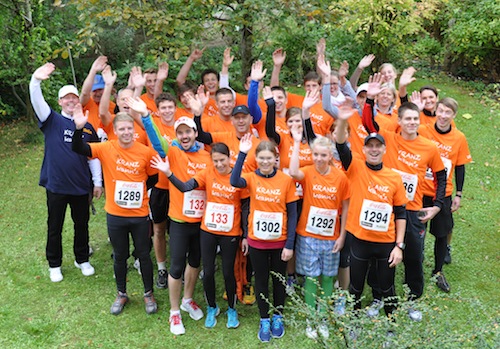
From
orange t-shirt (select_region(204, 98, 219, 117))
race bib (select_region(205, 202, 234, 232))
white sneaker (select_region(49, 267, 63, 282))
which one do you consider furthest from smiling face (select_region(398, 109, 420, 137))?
white sneaker (select_region(49, 267, 63, 282))

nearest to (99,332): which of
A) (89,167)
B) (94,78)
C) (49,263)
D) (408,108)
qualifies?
(49,263)

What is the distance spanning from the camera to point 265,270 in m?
4.24

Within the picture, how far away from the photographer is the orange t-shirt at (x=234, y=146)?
4527 mm

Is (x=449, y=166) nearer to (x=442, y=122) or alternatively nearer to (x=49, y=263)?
(x=442, y=122)

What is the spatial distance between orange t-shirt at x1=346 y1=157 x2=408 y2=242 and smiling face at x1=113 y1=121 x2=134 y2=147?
2.14m

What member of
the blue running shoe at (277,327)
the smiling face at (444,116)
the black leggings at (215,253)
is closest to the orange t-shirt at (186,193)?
the black leggings at (215,253)

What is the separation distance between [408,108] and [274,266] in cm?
193

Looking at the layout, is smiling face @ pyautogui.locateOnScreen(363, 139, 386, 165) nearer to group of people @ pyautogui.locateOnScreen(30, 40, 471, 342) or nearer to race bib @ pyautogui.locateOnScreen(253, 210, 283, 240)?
group of people @ pyautogui.locateOnScreen(30, 40, 471, 342)

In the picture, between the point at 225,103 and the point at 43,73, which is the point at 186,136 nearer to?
the point at 225,103

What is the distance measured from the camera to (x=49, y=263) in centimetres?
534

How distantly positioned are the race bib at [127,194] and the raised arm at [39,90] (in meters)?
1.14

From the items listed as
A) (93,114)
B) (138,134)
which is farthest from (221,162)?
(93,114)

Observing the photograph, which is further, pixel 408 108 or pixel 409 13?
pixel 409 13

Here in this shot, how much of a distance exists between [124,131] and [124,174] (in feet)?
1.35
